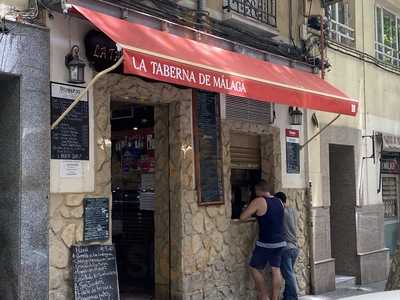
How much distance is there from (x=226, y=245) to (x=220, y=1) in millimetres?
3421

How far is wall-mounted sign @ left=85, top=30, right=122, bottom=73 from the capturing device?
6.24 m

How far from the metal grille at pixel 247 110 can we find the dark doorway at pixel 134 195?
3.72ft

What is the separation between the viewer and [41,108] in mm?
5816

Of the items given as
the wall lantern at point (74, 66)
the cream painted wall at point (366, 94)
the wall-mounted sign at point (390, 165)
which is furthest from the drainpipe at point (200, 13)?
the wall-mounted sign at point (390, 165)

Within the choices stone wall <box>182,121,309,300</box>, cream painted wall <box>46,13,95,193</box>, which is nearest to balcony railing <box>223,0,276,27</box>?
stone wall <box>182,121,309,300</box>

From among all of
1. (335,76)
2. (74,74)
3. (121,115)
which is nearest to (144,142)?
(121,115)

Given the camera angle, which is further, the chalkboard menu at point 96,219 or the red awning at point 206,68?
the chalkboard menu at point 96,219

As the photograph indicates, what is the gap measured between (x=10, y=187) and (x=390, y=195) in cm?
985

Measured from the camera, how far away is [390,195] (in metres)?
13.4

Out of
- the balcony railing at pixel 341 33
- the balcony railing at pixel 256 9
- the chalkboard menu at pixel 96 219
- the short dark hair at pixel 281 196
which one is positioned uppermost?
the balcony railing at pixel 341 33

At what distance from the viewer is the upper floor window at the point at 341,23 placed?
36.9 feet

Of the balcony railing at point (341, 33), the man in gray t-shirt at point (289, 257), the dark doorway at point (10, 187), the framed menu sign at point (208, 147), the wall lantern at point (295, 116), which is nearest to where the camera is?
the dark doorway at point (10, 187)

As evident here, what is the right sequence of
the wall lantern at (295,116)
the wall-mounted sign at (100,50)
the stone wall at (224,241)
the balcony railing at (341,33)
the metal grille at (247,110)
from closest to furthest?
the wall-mounted sign at (100,50)
the stone wall at (224,241)
the metal grille at (247,110)
the wall lantern at (295,116)
the balcony railing at (341,33)

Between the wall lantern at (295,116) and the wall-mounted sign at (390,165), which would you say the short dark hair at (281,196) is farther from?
the wall-mounted sign at (390,165)
